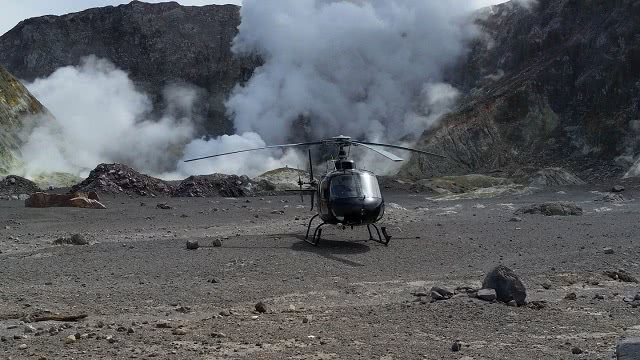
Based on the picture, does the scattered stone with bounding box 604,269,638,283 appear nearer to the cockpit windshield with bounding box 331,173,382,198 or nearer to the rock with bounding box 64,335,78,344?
the cockpit windshield with bounding box 331,173,382,198

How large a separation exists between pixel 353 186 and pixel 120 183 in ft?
84.6

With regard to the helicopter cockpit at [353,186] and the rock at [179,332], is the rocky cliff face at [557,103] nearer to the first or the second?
the helicopter cockpit at [353,186]

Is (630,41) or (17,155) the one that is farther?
(630,41)

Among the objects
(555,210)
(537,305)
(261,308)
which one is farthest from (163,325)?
(555,210)

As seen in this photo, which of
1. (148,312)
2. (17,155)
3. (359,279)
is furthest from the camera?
(17,155)

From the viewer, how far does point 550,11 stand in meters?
56.9

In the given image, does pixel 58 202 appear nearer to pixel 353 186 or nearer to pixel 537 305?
pixel 353 186

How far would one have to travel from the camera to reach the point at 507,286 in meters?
7.89

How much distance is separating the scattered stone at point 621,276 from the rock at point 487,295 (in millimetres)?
3035

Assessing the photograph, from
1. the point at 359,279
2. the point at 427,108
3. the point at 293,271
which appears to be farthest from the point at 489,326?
the point at 427,108

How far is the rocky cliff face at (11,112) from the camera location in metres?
44.2

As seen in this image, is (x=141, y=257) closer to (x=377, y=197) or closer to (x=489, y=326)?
(x=377, y=197)

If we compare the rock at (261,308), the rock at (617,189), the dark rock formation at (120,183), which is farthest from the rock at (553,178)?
the rock at (261,308)

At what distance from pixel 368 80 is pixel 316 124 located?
632cm
